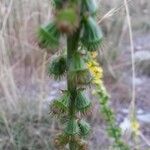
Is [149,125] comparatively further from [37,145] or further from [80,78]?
[80,78]

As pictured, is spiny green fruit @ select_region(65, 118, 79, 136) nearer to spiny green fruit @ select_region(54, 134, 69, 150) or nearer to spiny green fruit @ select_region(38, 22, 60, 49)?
spiny green fruit @ select_region(54, 134, 69, 150)

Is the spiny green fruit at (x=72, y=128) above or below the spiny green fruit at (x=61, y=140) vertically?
above

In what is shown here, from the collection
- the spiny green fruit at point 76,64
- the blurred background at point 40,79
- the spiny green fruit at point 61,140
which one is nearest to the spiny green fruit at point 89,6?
the spiny green fruit at point 76,64

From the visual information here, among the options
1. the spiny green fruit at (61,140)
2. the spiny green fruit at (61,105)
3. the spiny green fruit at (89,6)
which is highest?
the spiny green fruit at (89,6)

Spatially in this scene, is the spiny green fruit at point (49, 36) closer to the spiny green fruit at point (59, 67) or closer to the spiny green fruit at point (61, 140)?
the spiny green fruit at point (59, 67)

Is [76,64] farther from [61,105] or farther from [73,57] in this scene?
[61,105]

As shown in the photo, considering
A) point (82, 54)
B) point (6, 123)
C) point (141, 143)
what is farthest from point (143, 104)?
point (82, 54)
